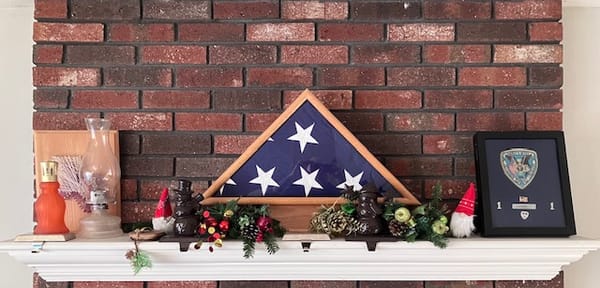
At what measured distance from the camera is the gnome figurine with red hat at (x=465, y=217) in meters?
1.70

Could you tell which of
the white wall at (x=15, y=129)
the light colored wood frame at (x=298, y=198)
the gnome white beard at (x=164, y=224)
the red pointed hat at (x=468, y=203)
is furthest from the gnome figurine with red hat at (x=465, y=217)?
the white wall at (x=15, y=129)

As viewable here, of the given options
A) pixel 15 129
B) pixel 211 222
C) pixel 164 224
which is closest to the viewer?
pixel 211 222

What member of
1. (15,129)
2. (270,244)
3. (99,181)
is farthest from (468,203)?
(15,129)

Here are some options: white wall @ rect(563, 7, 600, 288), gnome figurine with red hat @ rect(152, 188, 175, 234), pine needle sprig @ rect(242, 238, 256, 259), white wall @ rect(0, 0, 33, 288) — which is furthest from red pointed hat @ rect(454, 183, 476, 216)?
white wall @ rect(0, 0, 33, 288)

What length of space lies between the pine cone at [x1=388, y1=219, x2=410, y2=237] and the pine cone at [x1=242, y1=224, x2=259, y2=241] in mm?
391

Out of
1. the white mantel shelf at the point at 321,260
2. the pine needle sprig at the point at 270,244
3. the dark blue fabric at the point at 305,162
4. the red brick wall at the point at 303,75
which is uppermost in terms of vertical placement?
the red brick wall at the point at 303,75

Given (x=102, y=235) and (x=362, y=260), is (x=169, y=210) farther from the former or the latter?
(x=362, y=260)

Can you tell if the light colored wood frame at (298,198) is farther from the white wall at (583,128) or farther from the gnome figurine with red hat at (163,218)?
the white wall at (583,128)

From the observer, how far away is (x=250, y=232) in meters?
1.62

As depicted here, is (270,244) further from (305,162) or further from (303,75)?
(303,75)

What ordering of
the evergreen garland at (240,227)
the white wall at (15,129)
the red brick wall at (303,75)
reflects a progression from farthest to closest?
1. the white wall at (15,129)
2. the red brick wall at (303,75)
3. the evergreen garland at (240,227)

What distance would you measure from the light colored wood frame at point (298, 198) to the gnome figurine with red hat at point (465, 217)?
126 mm

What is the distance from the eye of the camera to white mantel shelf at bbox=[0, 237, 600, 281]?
1.65m

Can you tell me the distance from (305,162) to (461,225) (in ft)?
1.68
